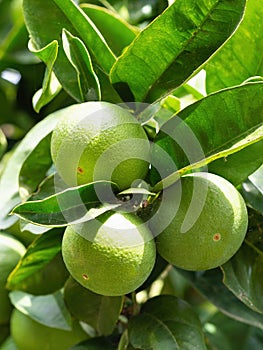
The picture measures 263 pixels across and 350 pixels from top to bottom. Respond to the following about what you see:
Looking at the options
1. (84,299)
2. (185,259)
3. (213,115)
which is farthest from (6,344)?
(213,115)

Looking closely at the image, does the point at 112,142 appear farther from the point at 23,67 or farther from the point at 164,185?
the point at 23,67

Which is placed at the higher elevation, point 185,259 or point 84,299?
point 185,259

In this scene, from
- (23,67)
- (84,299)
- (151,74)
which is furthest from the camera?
(23,67)

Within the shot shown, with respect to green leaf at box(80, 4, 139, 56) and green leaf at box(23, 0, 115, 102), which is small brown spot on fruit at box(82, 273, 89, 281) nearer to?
green leaf at box(23, 0, 115, 102)

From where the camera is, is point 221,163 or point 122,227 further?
point 221,163

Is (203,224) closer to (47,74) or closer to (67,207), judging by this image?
(67,207)

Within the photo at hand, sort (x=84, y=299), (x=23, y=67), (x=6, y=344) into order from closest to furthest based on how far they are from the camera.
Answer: (x=84, y=299) < (x=6, y=344) < (x=23, y=67)

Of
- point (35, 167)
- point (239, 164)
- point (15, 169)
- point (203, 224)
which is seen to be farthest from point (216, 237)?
point (15, 169)

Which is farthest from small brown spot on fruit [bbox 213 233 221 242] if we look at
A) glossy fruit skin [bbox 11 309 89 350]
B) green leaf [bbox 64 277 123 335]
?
glossy fruit skin [bbox 11 309 89 350]
